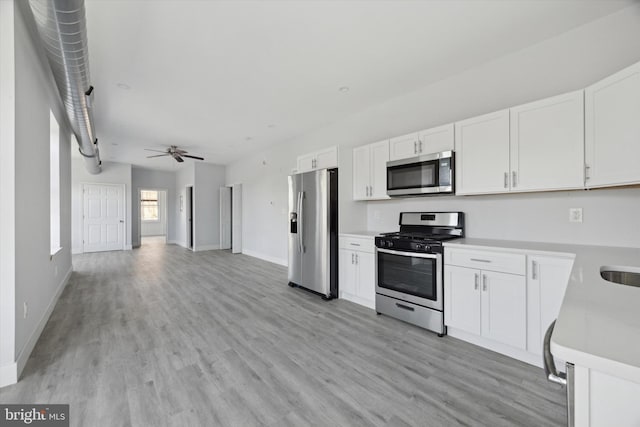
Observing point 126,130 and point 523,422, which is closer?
point 523,422

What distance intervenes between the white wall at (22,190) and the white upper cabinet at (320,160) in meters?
3.14

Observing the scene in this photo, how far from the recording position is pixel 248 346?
2449mm

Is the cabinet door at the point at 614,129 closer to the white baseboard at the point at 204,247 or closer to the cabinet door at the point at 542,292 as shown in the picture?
the cabinet door at the point at 542,292

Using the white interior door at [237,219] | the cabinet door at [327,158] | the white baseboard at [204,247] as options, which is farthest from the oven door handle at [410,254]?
the white baseboard at [204,247]

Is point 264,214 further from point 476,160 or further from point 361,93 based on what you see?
point 476,160

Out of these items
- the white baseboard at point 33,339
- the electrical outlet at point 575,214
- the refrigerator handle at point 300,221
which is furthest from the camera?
the refrigerator handle at point 300,221

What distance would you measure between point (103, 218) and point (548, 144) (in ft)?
33.7

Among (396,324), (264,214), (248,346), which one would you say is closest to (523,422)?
(396,324)

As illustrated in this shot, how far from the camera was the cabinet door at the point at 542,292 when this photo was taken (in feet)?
6.45

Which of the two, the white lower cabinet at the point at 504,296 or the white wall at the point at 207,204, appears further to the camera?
the white wall at the point at 207,204

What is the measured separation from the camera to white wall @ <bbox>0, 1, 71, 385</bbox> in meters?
1.91

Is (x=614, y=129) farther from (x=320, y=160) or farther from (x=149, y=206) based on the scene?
(x=149, y=206)

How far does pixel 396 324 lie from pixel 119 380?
2496 millimetres

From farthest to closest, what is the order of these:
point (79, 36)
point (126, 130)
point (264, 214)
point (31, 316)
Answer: point (264, 214), point (126, 130), point (31, 316), point (79, 36)
